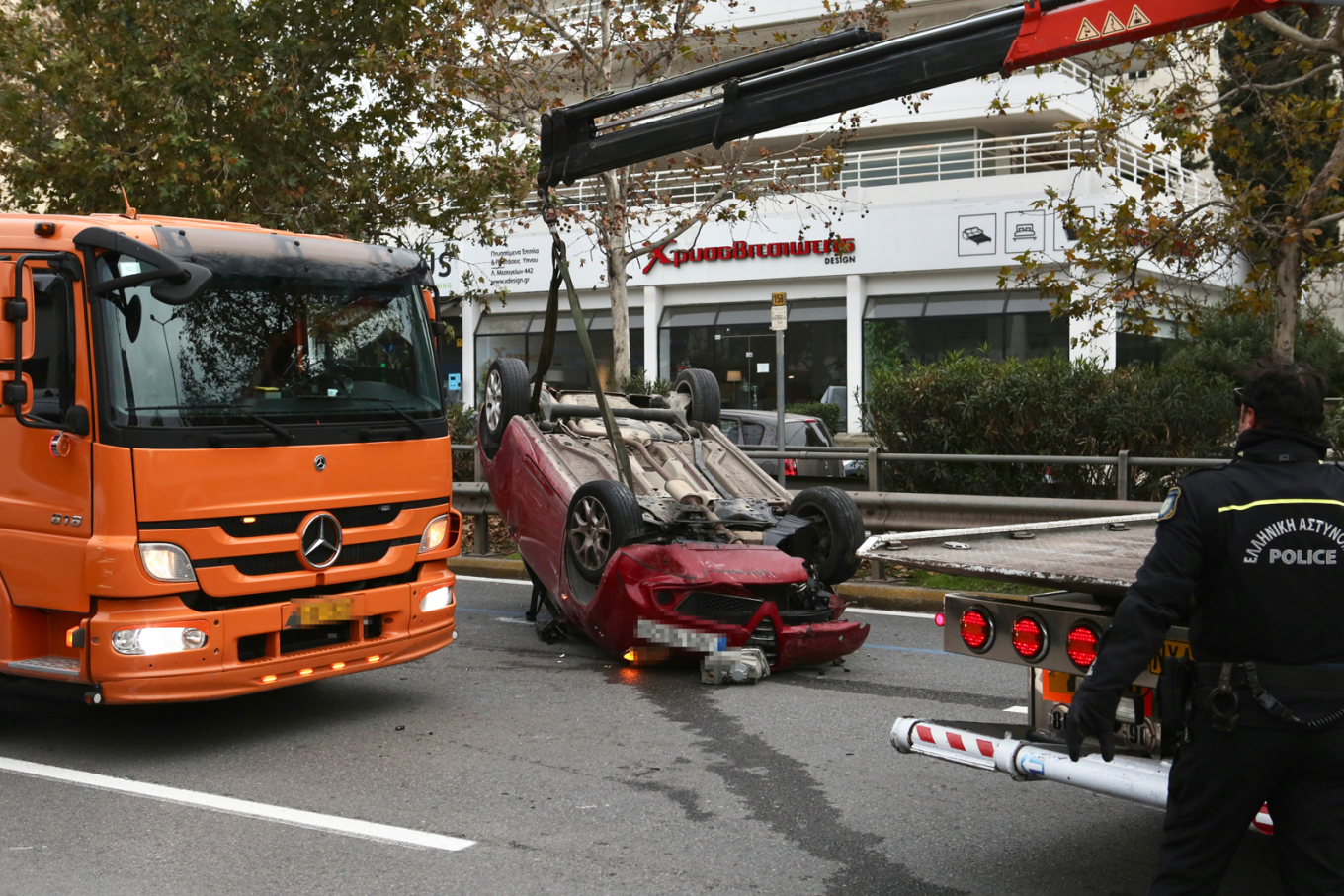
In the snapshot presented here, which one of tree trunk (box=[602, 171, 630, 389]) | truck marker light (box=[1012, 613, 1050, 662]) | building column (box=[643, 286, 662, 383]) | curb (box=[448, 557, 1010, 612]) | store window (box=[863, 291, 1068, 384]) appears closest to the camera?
truck marker light (box=[1012, 613, 1050, 662])

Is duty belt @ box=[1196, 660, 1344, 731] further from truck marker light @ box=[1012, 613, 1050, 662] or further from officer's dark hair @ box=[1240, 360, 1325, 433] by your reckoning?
truck marker light @ box=[1012, 613, 1050, 662]

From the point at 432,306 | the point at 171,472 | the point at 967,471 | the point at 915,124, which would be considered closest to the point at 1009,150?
the point at 915,124

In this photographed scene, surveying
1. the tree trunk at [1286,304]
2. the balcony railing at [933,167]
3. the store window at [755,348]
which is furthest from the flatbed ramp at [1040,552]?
the store window at [755,348]

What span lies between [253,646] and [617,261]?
12.0m

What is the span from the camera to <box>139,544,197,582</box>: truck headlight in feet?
19.9

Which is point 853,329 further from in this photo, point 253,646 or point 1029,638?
point 1029,638

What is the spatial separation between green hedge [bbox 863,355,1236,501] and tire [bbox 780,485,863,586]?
13.5 ft

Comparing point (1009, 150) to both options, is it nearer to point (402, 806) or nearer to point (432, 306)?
point (432, 306)

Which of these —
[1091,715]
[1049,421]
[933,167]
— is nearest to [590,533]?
[1091,715]

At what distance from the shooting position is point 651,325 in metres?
31.9

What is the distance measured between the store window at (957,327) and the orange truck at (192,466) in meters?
21.3

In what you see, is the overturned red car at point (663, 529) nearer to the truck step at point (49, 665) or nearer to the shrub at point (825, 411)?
the truck step at point (49, 665)

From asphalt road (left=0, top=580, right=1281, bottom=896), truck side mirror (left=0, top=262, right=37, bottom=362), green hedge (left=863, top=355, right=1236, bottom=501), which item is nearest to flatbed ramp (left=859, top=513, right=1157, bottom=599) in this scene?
Answer: asphalt road (left=0, top=580, right=1281, bottom=896)

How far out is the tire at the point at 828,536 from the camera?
8641 mm
